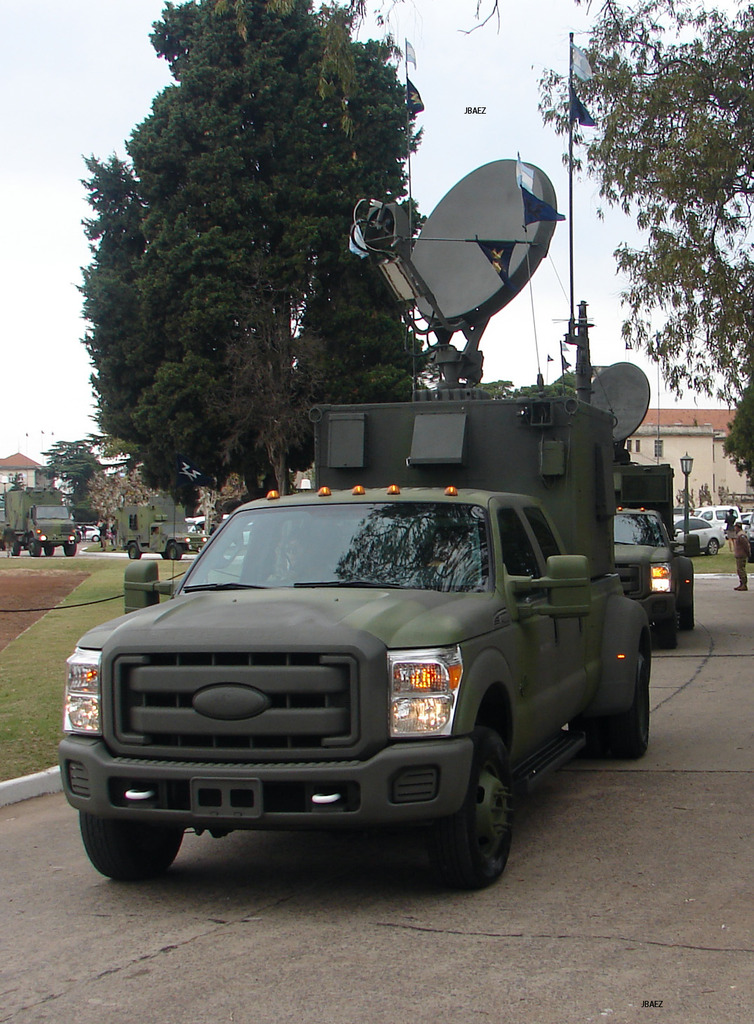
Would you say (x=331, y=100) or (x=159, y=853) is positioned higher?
(x=331, y=100)

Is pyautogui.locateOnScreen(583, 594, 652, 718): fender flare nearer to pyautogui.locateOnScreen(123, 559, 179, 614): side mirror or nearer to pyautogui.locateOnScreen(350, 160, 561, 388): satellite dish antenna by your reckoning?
pyautogui.locateOnScreen(123, 559, 179, 614): side mirror

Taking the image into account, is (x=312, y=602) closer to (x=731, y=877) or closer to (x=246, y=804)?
(x=246, y=804)

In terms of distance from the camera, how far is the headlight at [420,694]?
518 centimetres

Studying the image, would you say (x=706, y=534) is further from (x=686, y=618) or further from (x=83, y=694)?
(x=83, y=694)

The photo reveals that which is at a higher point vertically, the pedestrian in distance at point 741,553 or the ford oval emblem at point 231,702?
the ford oval emblem at point 231,702

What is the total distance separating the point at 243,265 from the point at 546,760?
3100cm

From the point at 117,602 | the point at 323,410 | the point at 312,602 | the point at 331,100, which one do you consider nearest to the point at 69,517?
the point at 331,100

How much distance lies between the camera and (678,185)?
18.7m

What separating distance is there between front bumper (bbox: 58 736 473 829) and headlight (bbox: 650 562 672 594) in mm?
10869

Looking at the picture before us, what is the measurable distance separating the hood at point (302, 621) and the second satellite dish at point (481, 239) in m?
9.98

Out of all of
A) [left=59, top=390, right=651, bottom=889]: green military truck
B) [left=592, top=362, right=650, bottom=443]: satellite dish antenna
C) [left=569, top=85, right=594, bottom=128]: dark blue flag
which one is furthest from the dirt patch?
[left=569, top=85, right=594, bottom=128]: dark blue flag

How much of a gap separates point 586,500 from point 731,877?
3.52m

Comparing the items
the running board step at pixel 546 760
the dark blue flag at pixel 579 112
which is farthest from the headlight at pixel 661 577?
the dark blue flag at pixel 579 112

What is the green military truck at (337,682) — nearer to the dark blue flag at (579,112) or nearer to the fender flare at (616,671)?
the fender flare at (616,671)
